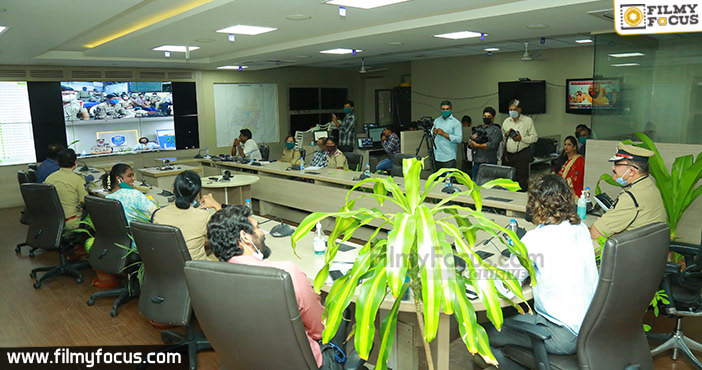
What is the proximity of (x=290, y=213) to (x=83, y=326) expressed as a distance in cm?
375

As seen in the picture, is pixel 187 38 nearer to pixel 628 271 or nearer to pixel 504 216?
pixel 504 216

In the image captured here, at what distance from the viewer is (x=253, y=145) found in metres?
9.09

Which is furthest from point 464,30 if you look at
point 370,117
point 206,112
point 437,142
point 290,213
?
point 370,117

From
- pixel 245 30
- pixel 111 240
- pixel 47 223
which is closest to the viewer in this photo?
pixel 111 240

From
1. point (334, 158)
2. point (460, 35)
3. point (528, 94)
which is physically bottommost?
point (334, 158)

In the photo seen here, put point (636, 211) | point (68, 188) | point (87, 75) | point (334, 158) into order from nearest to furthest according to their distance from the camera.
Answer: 1. point (636, 211)
2. point (68, 188)
3. point (334, 158)
4. point (87, 75)

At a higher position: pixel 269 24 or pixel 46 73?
pixel 269 24

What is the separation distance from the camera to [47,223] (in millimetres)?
4691

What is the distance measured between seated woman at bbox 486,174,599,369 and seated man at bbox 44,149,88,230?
4.42 meters

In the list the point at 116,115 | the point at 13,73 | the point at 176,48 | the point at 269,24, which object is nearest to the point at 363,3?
the point at 269,24

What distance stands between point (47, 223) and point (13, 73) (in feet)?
19.3

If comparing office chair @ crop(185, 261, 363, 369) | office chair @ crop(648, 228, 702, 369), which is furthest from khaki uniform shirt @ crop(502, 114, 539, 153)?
office chair @ crop(185, 261, 363, 369)

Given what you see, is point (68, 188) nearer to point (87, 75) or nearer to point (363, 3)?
point (363, 3)

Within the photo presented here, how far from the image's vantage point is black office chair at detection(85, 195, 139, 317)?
3.80 meters
